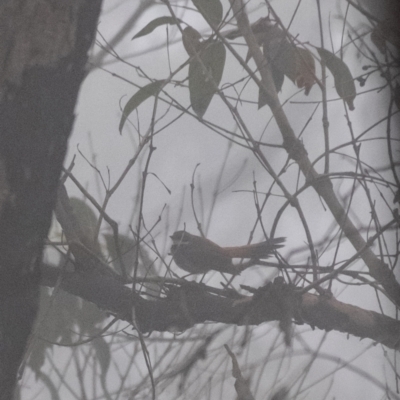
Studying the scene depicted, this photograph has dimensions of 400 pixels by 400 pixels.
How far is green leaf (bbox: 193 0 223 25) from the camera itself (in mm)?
717

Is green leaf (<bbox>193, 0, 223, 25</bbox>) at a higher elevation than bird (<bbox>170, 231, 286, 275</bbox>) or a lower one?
higher

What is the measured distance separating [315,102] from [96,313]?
1.34 feet

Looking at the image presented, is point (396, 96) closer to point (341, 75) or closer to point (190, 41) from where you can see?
point (341, 75)

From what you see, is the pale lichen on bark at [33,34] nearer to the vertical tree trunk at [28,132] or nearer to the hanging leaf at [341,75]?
the vertical tree trunk at [28,132]

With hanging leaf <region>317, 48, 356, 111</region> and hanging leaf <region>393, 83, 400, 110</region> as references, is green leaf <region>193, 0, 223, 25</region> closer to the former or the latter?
hanging leaf <region>317, 48, 356, 111</region>

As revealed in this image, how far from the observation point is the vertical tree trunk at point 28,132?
453 millimetres

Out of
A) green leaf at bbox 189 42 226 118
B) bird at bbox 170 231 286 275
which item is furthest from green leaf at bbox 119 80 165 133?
bird at bbox 170 231 286 275

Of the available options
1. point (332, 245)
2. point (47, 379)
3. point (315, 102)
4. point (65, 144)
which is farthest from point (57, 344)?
point (315, 102)

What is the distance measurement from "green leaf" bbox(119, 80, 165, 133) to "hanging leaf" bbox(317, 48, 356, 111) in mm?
238

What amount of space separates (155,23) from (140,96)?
11 centimetres

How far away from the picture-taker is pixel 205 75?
70 centimetres

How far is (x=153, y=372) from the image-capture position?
1.87 ft

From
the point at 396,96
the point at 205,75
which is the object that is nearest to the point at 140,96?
the point at 205,75

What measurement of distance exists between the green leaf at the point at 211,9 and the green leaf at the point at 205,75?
4 centimetres
